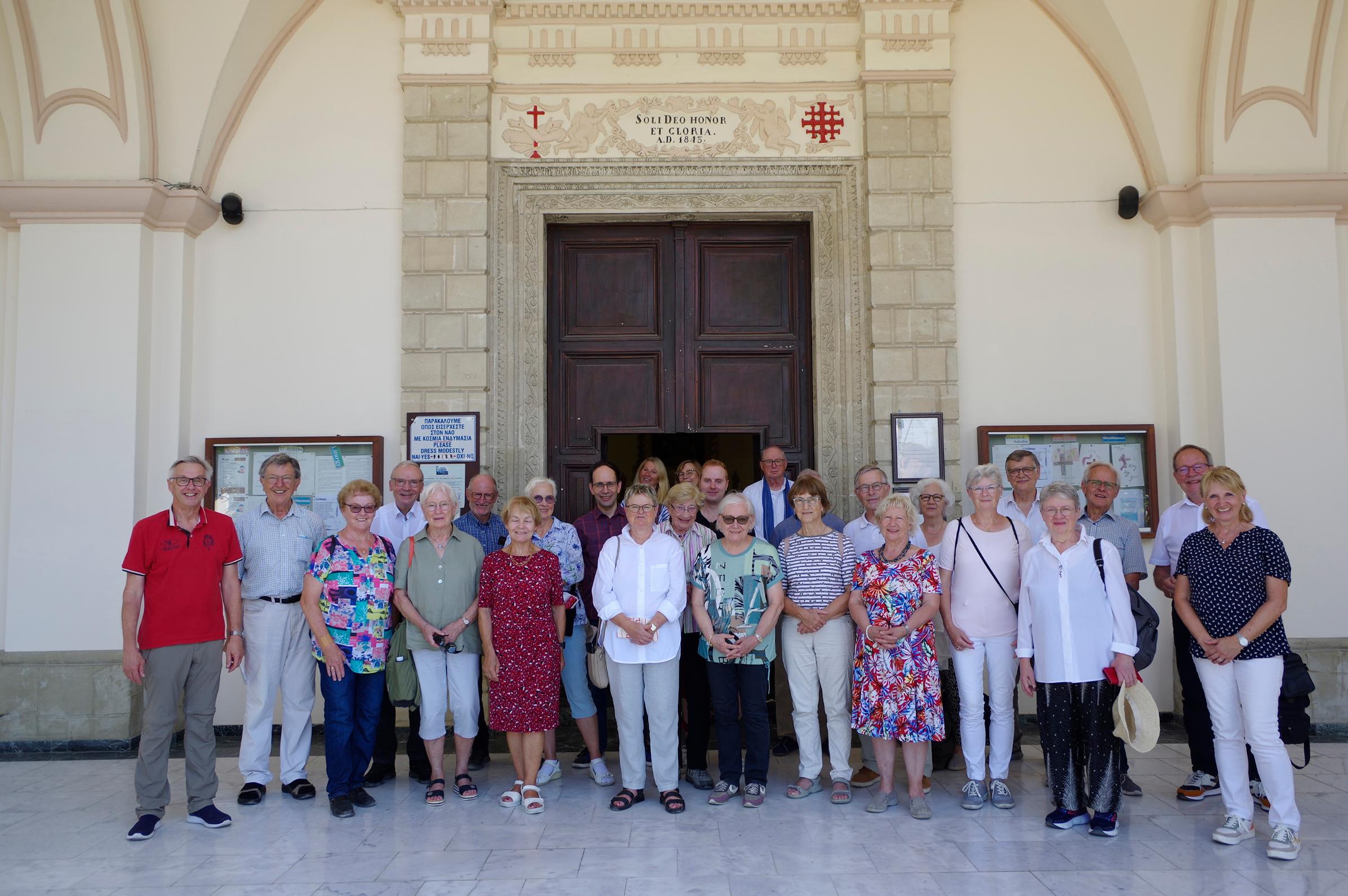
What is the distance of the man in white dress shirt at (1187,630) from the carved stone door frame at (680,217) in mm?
1921

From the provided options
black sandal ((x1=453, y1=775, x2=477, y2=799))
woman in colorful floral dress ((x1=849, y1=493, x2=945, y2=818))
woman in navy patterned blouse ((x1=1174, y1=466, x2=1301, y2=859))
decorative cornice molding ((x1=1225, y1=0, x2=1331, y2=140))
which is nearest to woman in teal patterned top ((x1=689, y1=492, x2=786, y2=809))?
woman in colorful floral dress ((x1=849, y1=493, x2=945, y2=818))

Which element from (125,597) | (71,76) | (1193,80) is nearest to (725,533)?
(125,597)

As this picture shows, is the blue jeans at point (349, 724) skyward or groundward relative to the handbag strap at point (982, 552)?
groundward

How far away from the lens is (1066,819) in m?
4.32

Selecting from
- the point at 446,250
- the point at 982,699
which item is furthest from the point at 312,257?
the point at 982,699

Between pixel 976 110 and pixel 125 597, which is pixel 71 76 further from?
pixel 976 110

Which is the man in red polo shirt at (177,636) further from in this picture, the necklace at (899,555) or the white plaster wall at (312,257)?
the necklace at (899,555)

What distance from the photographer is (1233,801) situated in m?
4.16

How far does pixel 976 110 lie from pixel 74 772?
22.4 feet

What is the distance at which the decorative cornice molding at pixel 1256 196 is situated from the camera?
6270 mm

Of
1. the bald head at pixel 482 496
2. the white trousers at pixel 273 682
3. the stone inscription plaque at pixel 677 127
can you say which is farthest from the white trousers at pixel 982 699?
the stone inscription plaque at pixel 677 127

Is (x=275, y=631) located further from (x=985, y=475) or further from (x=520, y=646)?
(x=985, y=475)

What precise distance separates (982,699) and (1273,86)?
4.63 meters

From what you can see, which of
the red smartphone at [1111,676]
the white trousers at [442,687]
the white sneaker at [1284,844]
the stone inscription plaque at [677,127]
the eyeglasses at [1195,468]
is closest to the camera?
the white sneaker at [1284,844]
